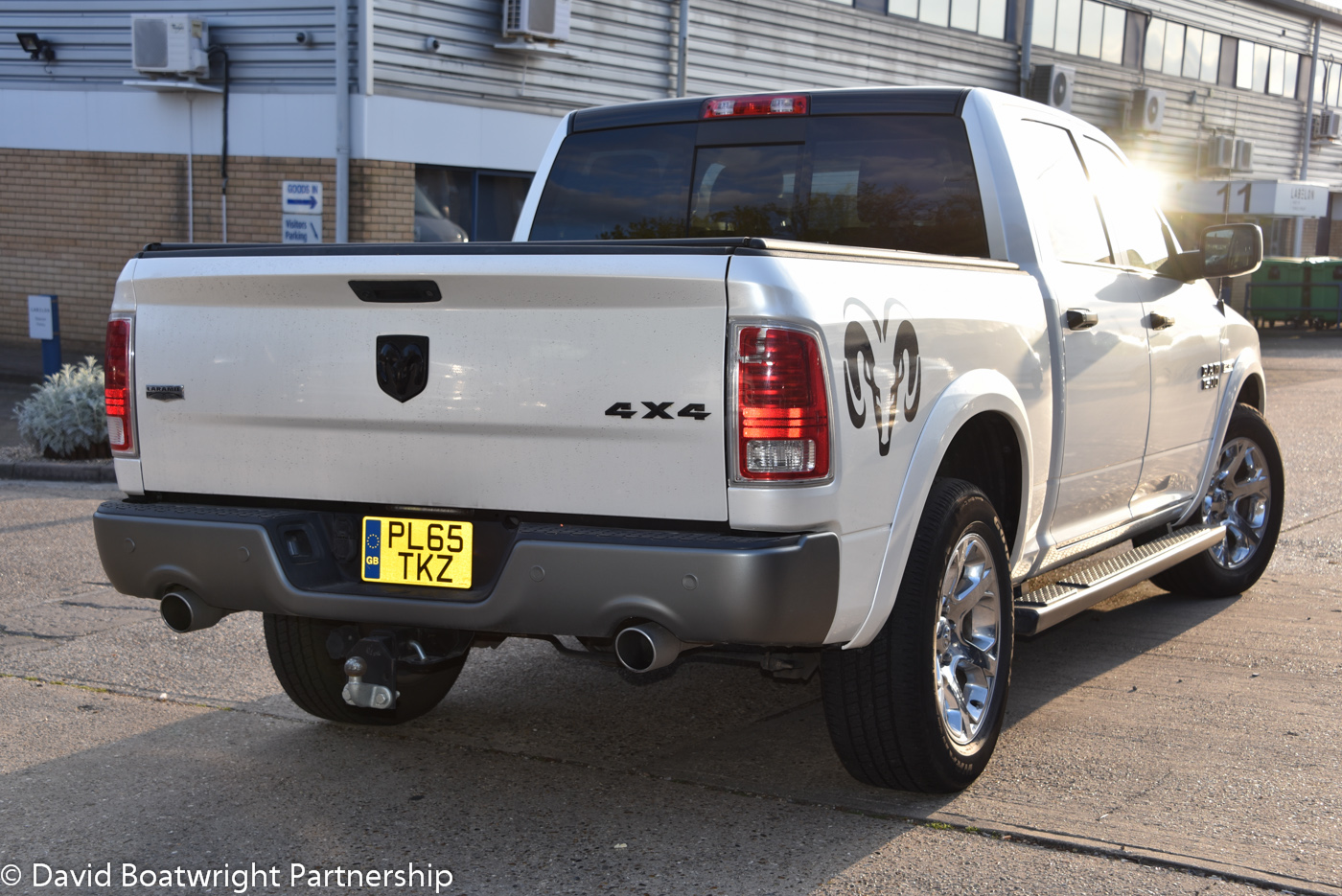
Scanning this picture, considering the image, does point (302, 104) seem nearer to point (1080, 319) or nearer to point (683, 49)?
point (683, 49)

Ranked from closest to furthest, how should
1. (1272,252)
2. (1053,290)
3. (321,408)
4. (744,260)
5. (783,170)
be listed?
1. (744,260)
2. (321,408)
3. (1053,290)
4. (783,170)
5. (1272,252)

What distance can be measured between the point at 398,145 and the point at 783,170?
12.2 meters

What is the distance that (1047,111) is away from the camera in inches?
209

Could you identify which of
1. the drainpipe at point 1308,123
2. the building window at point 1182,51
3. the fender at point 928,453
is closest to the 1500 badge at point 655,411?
the fender at point 928,453

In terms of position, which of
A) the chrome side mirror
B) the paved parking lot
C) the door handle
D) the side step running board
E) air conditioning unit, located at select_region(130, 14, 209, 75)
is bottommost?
the paved parking lot

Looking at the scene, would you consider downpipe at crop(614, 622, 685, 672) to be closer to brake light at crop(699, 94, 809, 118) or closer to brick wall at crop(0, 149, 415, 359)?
brake light at crop(699, 94, 809, 118)

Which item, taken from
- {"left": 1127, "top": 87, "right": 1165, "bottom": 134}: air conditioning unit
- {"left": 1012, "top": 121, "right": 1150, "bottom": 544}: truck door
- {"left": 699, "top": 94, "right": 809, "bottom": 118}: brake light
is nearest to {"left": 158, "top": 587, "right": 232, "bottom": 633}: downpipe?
{"left": 699, "top": 94, "right": 809, "bottom": 118}: brake light

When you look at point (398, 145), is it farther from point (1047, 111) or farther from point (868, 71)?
point (1047, 111)

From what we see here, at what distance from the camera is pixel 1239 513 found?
6.84 m

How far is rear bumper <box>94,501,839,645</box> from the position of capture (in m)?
3.31

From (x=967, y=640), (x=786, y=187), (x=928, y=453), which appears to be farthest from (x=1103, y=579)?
(x=786, y=187)

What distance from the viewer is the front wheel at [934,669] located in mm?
3826

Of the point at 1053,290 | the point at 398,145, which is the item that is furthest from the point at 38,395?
the point at 1053,290

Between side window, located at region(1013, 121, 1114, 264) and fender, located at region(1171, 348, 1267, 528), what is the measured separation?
4.25 feet
